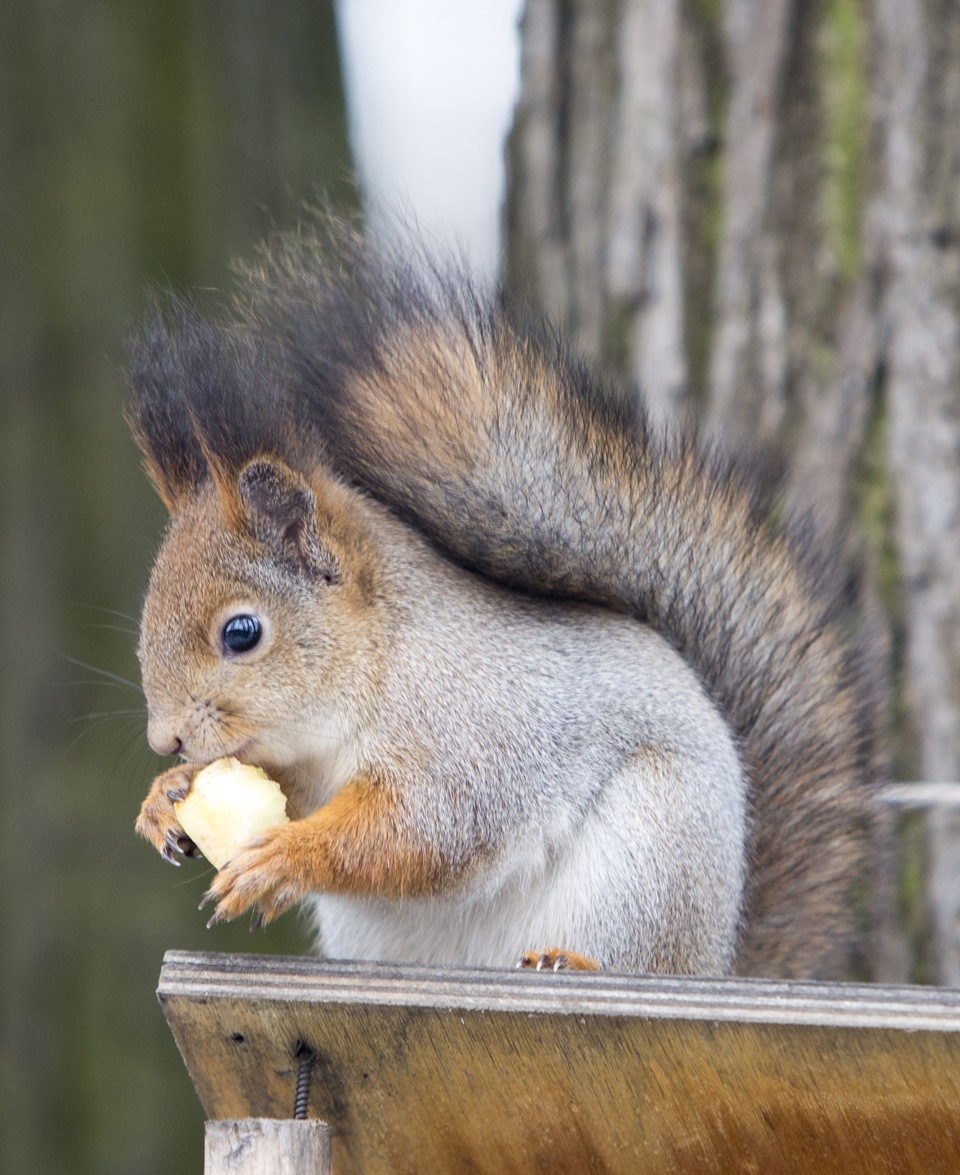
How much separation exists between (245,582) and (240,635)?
0.19 ft

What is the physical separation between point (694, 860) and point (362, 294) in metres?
0.68

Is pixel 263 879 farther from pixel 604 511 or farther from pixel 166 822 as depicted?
pixel 604 511

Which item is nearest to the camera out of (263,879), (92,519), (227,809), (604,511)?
(263,879)

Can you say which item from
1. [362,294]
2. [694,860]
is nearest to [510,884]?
[694,860]

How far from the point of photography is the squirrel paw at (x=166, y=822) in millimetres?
1373

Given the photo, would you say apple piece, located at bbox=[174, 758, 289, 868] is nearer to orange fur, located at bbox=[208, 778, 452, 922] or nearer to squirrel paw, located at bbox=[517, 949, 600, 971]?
orange fur, located at bbox=[208, 778, 452, 922]

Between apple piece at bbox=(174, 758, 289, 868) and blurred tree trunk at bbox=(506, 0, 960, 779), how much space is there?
31.3 inches

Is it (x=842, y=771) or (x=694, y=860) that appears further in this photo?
(x=842, y=771)

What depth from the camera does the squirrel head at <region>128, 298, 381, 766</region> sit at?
145cm

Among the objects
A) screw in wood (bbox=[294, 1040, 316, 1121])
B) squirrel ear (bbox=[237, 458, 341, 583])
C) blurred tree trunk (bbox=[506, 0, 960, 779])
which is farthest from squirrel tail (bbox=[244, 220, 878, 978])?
screw in wood (bbox=[294, 1040, 316, 1121])

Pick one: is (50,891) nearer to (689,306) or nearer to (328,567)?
(328,567)

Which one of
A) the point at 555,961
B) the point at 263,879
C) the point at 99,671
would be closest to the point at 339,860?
the point at 263,879

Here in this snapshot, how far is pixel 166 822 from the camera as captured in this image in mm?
1393

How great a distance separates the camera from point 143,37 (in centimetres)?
217
